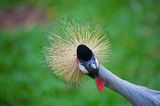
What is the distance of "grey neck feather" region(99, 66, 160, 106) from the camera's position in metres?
1.50

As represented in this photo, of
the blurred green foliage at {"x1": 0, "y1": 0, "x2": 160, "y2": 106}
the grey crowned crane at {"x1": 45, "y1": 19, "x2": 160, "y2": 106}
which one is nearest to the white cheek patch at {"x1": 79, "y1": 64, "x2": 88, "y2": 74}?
the grey crowned crane at {"x1": 45, "y1": 19, "x2": 160, "y2": 106}

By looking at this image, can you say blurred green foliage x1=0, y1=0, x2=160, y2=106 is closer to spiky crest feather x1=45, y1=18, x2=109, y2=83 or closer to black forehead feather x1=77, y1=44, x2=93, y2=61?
spiky crest feather x1=45, y1=18, x2=109, y2=83

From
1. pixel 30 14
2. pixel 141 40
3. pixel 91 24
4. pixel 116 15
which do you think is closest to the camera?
pixel 91 24

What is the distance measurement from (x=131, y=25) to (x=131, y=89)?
224 centimetres

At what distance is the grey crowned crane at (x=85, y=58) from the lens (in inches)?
59.2

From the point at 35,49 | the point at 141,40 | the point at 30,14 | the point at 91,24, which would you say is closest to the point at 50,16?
the point at 30,14

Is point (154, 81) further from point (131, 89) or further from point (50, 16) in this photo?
point (131, 89)

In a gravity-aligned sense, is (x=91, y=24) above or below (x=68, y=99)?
above

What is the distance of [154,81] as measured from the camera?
10.2 ft

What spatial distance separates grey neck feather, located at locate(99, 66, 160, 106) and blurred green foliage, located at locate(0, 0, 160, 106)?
1299mm

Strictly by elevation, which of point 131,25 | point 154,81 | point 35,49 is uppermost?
point 35,49

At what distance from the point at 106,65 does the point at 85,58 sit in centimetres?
166

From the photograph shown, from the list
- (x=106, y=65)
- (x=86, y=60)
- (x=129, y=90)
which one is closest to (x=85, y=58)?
(x=86, y=60)

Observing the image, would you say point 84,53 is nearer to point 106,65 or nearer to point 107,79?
point 107,79
